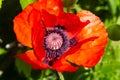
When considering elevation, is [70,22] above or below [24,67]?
above

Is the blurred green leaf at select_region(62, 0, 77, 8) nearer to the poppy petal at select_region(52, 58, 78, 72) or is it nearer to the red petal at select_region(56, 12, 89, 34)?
the red petal at select_region(56, 12, 89, 34)

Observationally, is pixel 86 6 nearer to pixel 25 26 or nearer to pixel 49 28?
pixel 49 28

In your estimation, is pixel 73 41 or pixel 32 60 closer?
Result: pixel 32 60

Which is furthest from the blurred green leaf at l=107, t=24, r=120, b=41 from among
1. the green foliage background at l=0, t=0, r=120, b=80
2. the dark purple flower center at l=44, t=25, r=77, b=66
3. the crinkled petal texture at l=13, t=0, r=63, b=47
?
the crinkled petal texture at l=13, t=0, r=63, b=47

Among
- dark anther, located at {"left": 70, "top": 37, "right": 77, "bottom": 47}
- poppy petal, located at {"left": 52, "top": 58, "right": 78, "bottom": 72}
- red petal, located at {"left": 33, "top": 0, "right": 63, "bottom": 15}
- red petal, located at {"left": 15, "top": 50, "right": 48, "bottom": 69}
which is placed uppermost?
red petal, located at {"left": 33, "top": 0, "right": 63, "bottom": 15}

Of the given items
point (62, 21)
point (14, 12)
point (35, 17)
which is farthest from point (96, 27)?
point (14, 12)

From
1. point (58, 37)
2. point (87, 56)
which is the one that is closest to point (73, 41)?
point (58, 37)

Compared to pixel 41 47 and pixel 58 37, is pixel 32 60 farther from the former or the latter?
pixel 58 37
